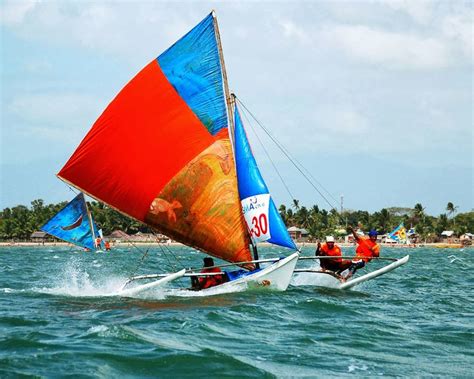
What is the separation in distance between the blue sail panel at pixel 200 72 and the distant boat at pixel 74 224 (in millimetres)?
32603

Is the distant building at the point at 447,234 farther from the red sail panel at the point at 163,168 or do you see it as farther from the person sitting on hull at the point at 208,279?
the red sail panel at the point at 163,168

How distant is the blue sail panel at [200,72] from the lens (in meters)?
25.5

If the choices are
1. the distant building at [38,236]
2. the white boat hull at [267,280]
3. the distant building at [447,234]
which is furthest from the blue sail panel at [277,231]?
the distant building at [447,234]

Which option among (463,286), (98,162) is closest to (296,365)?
(98,162)

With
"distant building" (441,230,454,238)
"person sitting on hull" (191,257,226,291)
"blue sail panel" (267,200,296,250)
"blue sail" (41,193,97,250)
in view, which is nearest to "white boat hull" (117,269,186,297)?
"person sitting on hull" (191,257,226,291)

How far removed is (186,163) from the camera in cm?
2556

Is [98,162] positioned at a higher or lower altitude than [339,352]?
higher

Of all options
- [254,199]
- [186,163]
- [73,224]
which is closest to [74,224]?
[73,224]

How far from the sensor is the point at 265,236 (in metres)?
26.0

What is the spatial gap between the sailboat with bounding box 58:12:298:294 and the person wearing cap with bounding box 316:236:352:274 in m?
2.47

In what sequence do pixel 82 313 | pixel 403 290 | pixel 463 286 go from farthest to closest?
1. pixel 463 286
2. pixel 403 290
3. pixel 82 313

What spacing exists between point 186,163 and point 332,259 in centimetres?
702

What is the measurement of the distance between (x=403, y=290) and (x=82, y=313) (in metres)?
15.2

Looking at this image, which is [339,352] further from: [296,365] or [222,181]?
[222,181]
